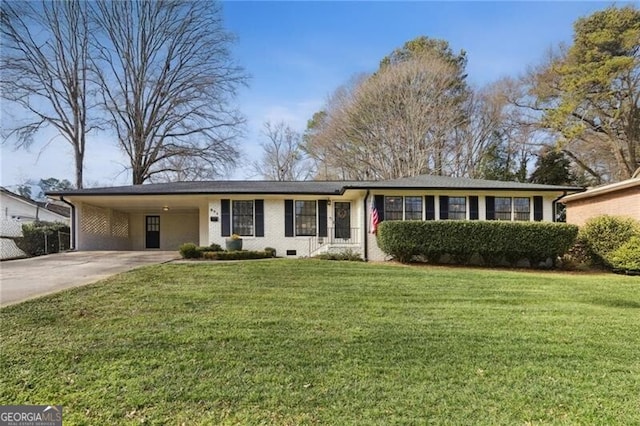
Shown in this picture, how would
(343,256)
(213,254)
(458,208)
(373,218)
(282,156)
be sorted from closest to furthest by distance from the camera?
1. (213,254)
2. (343,256)
3. (373,218)
4. (458,208)
5. (282,156)

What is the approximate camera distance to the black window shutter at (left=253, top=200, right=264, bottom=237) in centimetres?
1432

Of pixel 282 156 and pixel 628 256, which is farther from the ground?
pixel 282 156

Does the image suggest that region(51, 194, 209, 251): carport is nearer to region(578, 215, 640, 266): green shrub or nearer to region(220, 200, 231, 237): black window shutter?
region(220, 200, 231, 237): black window shutter

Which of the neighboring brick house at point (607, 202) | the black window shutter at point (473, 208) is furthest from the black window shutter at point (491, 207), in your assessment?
the neighboring brick house at point (607, 202)

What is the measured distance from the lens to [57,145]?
24.0m

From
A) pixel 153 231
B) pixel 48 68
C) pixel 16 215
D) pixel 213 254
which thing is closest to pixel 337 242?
pixel 213 254

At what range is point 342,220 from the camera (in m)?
14.7

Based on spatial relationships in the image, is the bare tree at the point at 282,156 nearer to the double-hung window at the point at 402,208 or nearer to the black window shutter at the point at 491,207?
the double-hung window at the point at 402,208

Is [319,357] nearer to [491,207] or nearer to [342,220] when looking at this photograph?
[342,220]

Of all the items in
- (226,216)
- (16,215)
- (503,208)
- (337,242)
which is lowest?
(337,242)

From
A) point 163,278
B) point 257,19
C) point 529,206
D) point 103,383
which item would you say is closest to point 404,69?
point 529,206

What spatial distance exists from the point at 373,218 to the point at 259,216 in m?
4.37

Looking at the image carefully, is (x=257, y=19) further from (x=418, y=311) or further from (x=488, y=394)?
(x=488, y=394)

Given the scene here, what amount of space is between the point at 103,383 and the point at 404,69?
79.4ft
